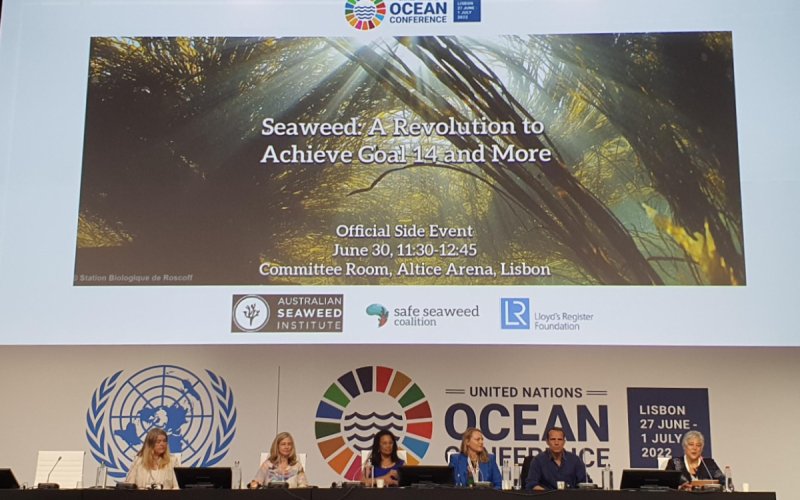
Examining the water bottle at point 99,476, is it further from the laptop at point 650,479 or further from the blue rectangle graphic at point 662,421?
the blue rectangle graphic at point 662,421

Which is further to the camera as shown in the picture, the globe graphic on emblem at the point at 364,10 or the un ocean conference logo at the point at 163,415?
the un ocean conference logo at the point at 163,415

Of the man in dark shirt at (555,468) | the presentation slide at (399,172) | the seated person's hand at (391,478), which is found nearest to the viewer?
the seated person's hand at (391,478)

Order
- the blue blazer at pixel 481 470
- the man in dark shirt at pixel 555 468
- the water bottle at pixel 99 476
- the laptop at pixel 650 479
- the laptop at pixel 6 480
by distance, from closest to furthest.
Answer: the laptop at pixel 650 479
the laptop at pixel 6 480
the water bottle at pixel 99 476
the man in dark shirt at pixel 555 468
the blue blazer at pixel 481 470

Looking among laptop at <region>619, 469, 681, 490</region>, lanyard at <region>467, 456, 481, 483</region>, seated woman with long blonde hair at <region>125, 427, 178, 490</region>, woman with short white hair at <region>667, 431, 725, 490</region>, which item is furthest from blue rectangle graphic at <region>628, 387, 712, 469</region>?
seated woman with long blonde hair at <region>125, 427, 178, 490</region>

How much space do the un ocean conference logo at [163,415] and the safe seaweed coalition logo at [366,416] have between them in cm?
71

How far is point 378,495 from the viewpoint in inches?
166

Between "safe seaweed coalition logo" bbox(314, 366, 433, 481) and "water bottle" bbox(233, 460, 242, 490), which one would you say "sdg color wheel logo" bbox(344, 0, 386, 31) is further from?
"water bottle" bbox(233, 460, 242, 490)

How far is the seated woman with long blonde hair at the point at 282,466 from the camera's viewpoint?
5090 millimetres

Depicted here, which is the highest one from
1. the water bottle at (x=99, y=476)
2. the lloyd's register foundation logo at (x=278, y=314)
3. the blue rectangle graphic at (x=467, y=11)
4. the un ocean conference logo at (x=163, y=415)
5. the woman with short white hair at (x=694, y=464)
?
the blue rectangle graphic at (x=467, y=11)

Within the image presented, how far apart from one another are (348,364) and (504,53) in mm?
2445

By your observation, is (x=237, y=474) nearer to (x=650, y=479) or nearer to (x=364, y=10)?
(x=650, y=479)

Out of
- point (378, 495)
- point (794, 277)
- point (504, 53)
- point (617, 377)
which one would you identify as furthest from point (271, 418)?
point (794, 277)

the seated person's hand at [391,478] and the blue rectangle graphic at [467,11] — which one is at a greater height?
the blue rectangle graphic at [467,11]

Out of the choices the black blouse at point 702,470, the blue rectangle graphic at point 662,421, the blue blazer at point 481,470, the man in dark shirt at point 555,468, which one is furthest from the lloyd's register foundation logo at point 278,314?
the blue rectangle graphic at point 662,421
